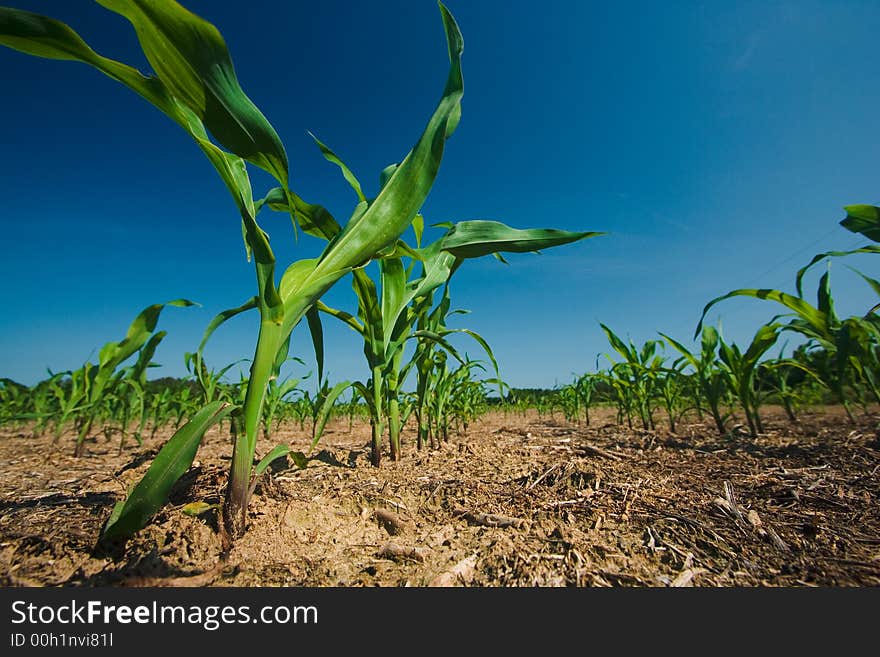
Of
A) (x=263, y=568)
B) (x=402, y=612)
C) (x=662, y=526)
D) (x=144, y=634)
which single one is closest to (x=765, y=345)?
(x=662, y=526)

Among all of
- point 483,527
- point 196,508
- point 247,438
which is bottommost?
point 483,527

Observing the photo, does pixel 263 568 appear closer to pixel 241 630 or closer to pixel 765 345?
pixel 241 630

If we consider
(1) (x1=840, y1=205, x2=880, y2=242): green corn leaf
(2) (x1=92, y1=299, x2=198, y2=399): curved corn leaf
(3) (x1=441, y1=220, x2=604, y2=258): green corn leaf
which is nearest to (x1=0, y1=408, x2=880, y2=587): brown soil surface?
(2) (x1=92, y1=299, x2=198, y2=399): curved corn leaf

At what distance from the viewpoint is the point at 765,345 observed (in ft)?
7.97

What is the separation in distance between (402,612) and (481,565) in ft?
0.76

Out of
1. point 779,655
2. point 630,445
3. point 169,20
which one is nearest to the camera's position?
point 779,655

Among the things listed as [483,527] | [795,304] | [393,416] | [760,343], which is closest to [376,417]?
[393,416]

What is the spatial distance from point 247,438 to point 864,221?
2654 millimetres

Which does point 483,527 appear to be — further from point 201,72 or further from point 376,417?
point 201,72

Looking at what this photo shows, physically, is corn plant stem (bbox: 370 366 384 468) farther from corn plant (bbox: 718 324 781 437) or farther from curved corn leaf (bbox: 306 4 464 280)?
corn plant (bbox: 718 324 781 437)

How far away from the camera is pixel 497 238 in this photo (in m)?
1.14

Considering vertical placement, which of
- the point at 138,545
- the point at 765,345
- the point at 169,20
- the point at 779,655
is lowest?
the point at 779,655

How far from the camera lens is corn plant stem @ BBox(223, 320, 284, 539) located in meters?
0.81

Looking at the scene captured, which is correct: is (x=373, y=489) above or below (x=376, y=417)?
below
